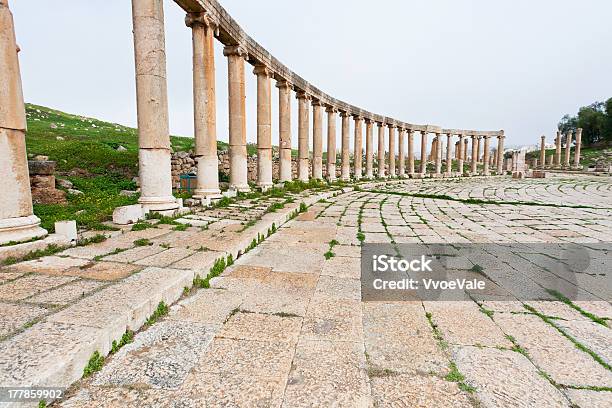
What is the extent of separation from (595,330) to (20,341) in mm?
4196

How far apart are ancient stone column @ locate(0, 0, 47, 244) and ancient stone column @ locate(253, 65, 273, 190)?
8.22m

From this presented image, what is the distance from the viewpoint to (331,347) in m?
2.33

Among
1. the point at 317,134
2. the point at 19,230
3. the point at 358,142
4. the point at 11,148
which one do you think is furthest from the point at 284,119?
the point at 19,230

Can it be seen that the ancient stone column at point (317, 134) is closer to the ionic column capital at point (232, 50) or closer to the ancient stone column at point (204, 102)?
the ionic column capital at point (232, 50)

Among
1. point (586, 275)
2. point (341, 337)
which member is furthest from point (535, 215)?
point (341, 337)

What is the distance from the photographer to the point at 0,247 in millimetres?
3752

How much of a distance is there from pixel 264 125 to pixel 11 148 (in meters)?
8.80

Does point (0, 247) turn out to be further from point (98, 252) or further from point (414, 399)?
point (414, 399)

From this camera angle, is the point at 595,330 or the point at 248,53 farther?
the point at 248,53

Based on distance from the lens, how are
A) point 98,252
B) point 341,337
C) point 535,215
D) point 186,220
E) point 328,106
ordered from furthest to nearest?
point 328,106, point 535,215, point 186,220, point 98,252, point 341,337

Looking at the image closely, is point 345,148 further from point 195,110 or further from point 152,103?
point 152,103

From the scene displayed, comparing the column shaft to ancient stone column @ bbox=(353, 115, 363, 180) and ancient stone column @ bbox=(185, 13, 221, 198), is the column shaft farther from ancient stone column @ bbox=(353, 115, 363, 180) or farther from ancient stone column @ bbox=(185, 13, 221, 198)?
ancient stone column @ bbox=(185, 13, 221, 198)

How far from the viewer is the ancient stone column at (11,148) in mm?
3998

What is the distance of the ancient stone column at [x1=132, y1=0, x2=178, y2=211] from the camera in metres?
6.24
